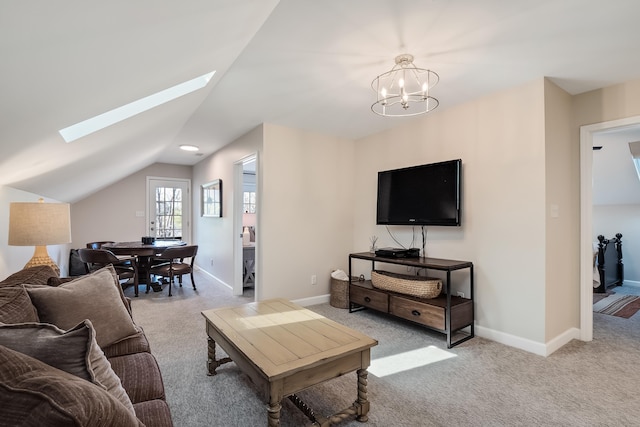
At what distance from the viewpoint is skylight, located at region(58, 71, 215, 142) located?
2.26 meters

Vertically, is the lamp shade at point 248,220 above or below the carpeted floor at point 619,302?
above

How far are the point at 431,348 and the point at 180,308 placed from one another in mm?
2960

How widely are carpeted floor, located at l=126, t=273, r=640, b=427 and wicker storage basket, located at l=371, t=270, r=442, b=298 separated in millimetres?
400

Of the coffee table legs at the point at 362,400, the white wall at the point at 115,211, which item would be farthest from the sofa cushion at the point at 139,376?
the white wall at the point at 115,211

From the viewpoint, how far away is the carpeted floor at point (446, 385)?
70.6 inches

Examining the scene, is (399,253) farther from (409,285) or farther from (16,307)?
(16,307)

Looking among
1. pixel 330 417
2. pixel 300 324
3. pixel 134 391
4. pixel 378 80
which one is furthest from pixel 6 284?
pixel 378 80

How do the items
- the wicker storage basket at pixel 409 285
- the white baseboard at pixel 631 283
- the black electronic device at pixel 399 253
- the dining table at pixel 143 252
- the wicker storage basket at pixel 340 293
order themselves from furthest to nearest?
the white baseboard at pixel 631 283
the dining table at pixel 143 252
the wicker storage basket at pixel 340 293
the black electronic device at pixel 399 253
the wicker storage basket at pixel 409 285

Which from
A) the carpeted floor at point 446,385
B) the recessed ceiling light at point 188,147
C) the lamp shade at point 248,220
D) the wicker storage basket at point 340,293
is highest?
the recessed ceiling light at point 188,147

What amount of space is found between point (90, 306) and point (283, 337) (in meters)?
1.05

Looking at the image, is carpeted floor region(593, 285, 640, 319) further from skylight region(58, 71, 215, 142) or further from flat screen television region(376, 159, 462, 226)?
skylight region(58, 71, 215, 142)

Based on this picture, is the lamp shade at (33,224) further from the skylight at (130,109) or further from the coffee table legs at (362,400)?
the coffee table legs at (362,400)

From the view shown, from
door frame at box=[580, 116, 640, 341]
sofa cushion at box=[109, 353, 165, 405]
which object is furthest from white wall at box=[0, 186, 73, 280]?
door frame at box=[580, 116, 640, 341]

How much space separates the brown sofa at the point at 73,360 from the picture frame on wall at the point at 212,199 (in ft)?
11.0
